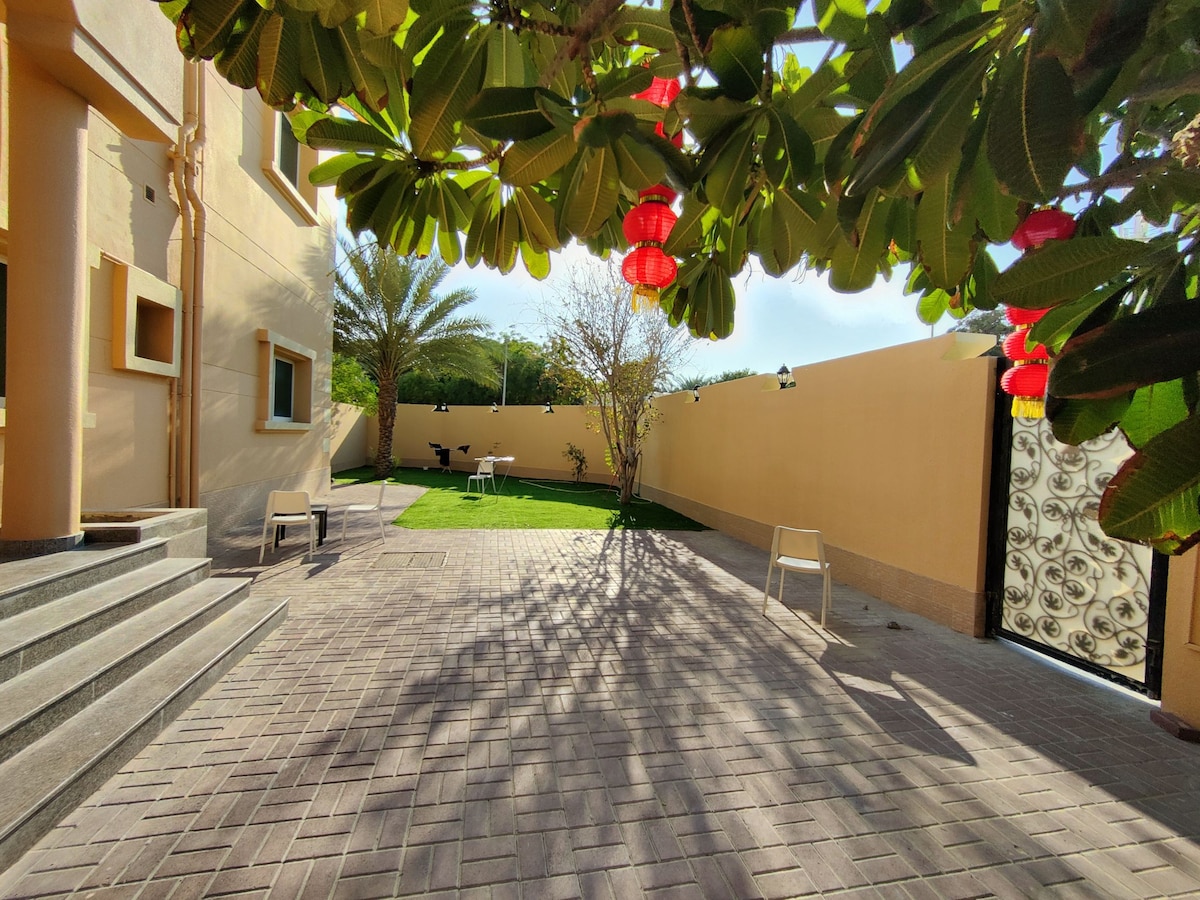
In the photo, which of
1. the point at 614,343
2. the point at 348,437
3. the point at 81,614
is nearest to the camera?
the point at 81,614

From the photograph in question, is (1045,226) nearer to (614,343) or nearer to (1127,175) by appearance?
(1127,175)

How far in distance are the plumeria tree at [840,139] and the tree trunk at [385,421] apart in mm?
14520

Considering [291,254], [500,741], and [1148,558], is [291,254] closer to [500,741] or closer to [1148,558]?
[500,741]

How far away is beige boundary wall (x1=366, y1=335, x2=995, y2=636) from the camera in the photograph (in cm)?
479

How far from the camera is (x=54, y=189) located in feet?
11.5

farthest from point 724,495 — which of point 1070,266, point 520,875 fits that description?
point 1070,266

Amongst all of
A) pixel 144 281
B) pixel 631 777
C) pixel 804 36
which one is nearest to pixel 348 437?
pixel 144 281

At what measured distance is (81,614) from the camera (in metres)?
2.94

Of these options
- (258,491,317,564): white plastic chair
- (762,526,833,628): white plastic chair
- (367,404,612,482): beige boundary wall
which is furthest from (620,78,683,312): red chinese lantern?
(367,404,612,482): beige boundary wall

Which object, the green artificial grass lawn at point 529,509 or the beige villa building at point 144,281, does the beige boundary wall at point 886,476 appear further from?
the beige villa building at point 144,281

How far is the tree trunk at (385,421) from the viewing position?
15352mm

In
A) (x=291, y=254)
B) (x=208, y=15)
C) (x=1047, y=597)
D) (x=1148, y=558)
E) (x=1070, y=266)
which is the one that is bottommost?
(x=1047, y=597)

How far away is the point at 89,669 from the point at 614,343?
1016cm

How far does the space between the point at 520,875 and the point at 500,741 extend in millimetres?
894
